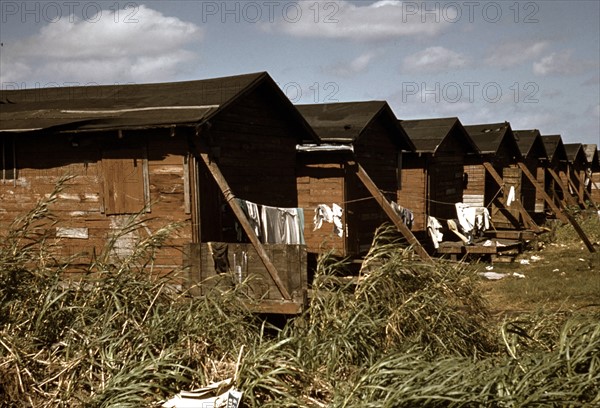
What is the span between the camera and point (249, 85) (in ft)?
36.8

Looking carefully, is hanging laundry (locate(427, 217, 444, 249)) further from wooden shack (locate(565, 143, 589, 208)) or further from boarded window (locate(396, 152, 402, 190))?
wooden shack (locate(565, 143, 589, 208))

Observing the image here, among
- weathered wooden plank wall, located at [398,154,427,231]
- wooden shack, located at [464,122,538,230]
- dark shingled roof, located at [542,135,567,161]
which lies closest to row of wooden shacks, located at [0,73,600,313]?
weathered wooden plank wall, located at [398,154,427,231]

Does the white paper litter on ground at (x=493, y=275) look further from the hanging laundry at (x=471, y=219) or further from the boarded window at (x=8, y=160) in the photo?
the boarded window at (x=8, y=160)

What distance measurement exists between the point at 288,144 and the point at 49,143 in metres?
5.06

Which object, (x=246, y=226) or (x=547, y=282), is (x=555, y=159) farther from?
(x=246, y=226)

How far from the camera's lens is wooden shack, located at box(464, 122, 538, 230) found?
21.0 metres

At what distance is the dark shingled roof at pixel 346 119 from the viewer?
573 inches

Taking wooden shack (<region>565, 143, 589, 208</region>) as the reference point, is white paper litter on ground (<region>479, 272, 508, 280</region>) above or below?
below

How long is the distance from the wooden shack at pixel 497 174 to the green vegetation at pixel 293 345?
47.5ft

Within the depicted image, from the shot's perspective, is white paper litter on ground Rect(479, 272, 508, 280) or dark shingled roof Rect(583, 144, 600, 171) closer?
white paper litter on ground Rect(479, 272, 508, 280)

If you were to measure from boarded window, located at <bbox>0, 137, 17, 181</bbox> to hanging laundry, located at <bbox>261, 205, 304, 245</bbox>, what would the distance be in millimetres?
4830

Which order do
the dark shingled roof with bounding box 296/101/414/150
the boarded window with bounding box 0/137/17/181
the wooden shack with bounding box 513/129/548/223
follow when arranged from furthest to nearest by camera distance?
the wooden shack with bounding box 513/129/548/223
the dark shingled roof with bounding box 296/101/414/150
the boarded window with bounding box 0/137/17/181

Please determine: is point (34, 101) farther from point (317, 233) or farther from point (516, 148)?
point (516, 148)

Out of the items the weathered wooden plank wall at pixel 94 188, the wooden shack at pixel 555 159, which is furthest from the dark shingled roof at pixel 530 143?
Answer: the weathered wooden plank wall at pixel 94 188
